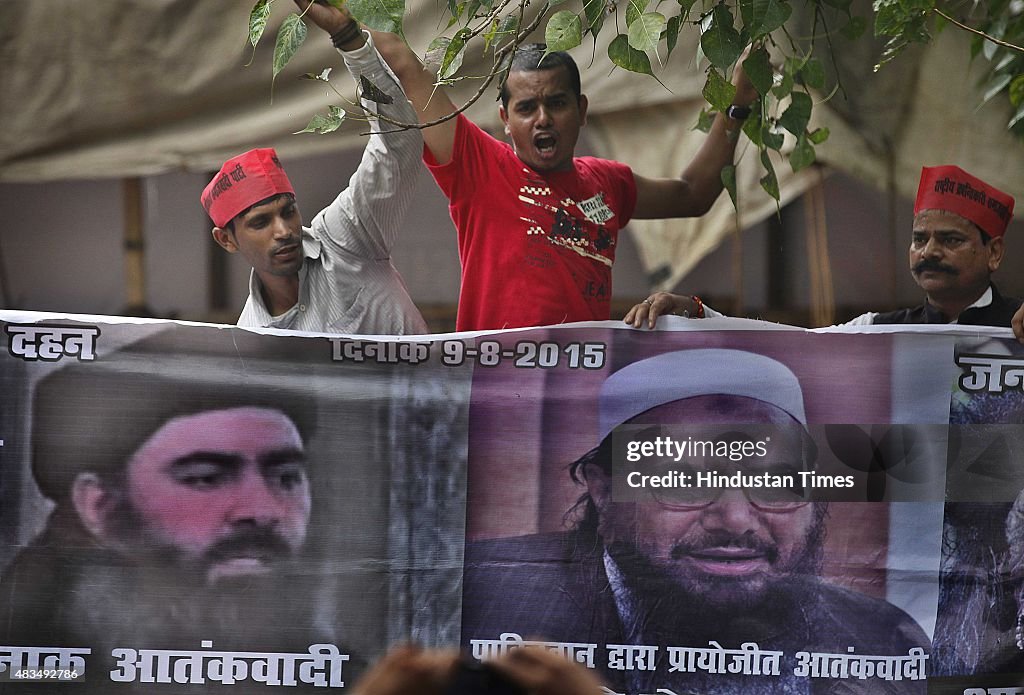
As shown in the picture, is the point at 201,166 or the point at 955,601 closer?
the point at 955,601

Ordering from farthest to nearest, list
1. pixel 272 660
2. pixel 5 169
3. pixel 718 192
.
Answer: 1. pixel 5 169
2. pixel 718 192
3. pixel 272 660

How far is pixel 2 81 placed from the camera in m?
3.96

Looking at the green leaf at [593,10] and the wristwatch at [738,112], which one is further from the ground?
the wristwatch at [738,112]

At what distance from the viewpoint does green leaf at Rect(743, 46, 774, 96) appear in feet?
9.59

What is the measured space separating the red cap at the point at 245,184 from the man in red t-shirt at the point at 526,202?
0.43 metres

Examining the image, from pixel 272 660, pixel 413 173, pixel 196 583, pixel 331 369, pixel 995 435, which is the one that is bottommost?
pixel 272 660

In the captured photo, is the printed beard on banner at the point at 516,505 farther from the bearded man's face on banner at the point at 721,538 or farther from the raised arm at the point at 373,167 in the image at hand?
the raised arm at the point at 373,167

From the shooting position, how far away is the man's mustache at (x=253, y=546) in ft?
9.17

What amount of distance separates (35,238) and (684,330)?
2.90 m

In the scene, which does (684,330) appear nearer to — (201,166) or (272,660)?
(272,660)

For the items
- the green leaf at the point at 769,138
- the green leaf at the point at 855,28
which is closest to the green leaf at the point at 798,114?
the green leaf at the point at 769,138

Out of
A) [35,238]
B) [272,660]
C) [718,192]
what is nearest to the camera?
[272,660]

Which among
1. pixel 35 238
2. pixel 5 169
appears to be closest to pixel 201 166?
pixel 5 169

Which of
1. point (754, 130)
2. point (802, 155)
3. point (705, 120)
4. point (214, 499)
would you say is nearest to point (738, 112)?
point (705, 120)
